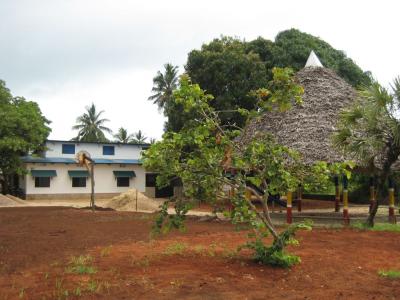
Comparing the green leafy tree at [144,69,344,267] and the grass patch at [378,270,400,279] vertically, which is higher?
the green leafy tree at [144,69,344,267]

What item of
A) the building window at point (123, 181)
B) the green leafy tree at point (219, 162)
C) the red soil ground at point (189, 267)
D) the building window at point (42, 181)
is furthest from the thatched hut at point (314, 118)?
the building window at point (42, 181)

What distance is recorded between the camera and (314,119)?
17078 millimetres

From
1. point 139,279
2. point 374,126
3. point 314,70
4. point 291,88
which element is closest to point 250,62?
point 314,70

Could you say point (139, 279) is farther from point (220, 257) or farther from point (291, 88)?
point (291, 88)

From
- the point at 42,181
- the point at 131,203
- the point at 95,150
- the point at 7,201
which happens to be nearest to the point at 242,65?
the point at 131,203

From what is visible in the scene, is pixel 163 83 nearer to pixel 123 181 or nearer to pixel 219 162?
pixel 123 181

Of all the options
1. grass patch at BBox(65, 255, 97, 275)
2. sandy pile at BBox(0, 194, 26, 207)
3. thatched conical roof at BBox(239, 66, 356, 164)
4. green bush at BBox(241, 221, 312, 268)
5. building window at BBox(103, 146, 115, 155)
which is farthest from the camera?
building window at BBox(103, 146, 115, 155)

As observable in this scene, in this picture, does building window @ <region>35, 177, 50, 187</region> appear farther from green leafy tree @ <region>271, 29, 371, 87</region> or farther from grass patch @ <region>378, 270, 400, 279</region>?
grass patch @ <region>378, 270, 400, 279</region>

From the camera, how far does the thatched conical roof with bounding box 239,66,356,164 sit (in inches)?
612

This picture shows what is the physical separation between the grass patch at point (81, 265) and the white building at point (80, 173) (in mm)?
24679

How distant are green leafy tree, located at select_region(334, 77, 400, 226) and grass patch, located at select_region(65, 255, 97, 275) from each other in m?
7.54

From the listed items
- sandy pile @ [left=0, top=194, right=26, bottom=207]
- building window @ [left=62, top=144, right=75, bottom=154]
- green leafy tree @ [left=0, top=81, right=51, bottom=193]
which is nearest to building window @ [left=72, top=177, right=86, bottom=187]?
building window @ [left=62, top=144, right=75, bottom=154]

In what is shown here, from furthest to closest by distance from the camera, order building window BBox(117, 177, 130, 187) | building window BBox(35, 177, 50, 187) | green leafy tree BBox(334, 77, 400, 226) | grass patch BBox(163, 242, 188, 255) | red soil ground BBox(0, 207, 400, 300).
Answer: building window BBox(117, 177, 130, 187) < building window BBox(35, 177, 50, 187) < green leafy tree BBox(334, 77, 400, 226) < grass patch BBox(163, 242, 188, 255) < red soil ground BBox(0, 207, 400, 300)

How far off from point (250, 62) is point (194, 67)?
372cm
